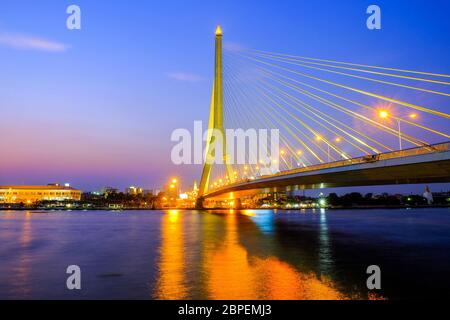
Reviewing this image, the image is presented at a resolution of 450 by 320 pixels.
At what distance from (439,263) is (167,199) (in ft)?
574

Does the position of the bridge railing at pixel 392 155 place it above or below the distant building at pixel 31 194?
above

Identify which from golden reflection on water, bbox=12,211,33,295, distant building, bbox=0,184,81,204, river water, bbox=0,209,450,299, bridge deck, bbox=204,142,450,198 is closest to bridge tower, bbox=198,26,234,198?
bridge deck, bbox=204,142,450,198

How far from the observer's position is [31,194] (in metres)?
172

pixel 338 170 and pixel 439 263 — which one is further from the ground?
pixel 338 170

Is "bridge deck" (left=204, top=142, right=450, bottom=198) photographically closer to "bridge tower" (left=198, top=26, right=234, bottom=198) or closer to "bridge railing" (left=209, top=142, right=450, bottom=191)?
"bridge railing" (left=209, top=142, right=450, bottom=191)

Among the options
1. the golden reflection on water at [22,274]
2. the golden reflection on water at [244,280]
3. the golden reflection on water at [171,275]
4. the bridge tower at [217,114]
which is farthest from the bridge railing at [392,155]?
the bridge tower at [217,114]

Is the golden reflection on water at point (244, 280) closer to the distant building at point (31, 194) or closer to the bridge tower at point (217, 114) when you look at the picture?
the bridge tower at point (217, 114)

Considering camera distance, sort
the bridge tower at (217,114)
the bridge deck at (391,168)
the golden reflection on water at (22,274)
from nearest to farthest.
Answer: the golden reflection on water at (22,274), the bridge deck at (391,168), the bridge tower at (217,114)

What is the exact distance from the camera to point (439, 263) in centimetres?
1988

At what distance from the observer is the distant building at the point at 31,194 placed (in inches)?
6698
